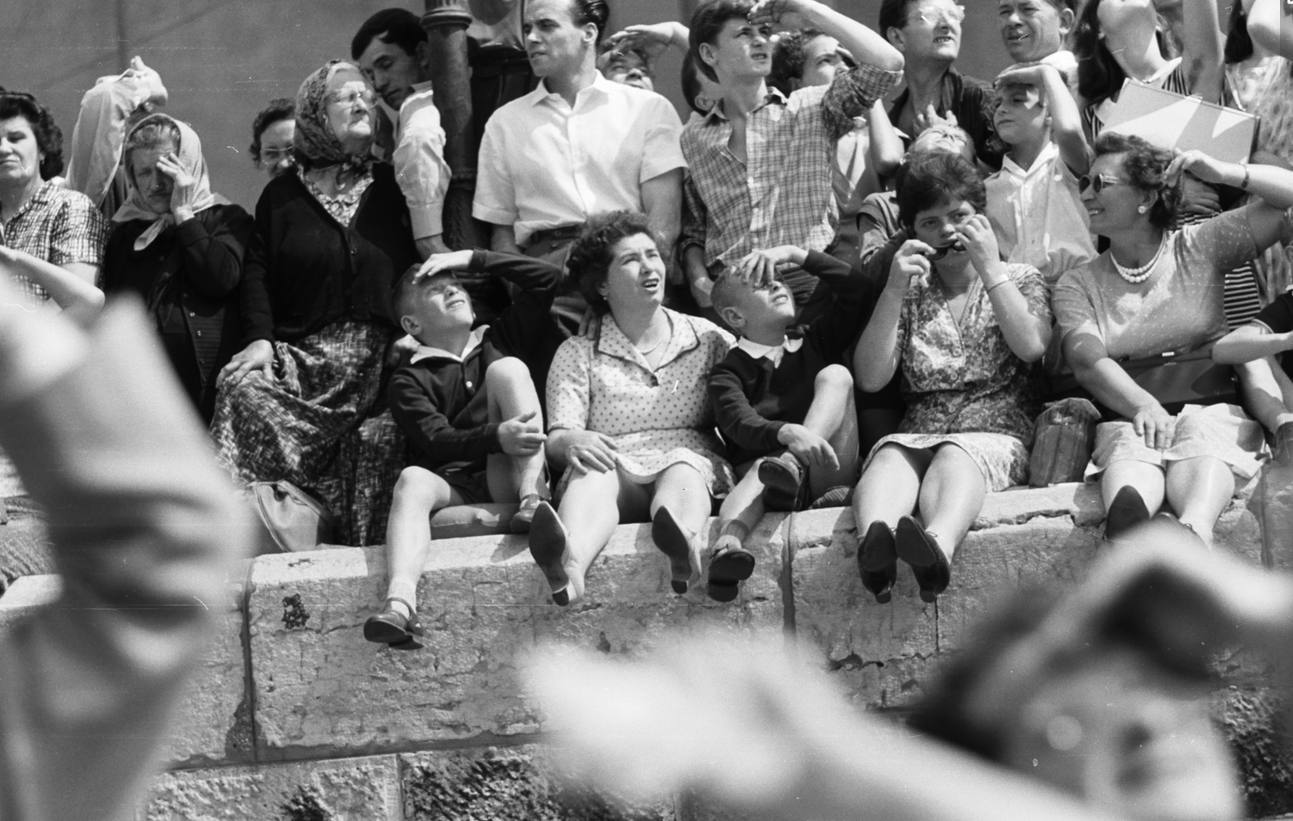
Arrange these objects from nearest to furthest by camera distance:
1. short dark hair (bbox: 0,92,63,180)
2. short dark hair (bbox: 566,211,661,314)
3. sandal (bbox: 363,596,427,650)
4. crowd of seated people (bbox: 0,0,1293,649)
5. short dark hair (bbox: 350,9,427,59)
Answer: sandal (bbox: 363,596,427,650) → crowd of seated people (bbox: 0,0,1293,649) → short dark hair (bbox: 566,211,661,314) → short dark hair (bbox: 0,92,63,180) → short dark hair (bbox: 350,9,427,59)

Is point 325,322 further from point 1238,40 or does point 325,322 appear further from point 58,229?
point 1238,40

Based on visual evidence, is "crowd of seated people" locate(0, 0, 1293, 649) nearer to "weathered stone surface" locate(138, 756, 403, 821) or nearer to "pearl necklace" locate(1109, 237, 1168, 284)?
"pearl necklace" locate(1109, 237, 1168, 284)

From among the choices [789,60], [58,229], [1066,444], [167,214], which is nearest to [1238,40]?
[789,60]

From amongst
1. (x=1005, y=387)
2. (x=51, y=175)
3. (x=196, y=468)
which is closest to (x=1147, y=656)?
(x=196, y=468)

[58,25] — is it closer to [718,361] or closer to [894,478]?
[718,361]

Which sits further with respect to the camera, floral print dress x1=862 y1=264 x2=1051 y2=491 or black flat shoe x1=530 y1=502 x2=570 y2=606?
floral print dress x1=862 y1=264 x2=1051 y2=491

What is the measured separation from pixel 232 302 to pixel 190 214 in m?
0.27

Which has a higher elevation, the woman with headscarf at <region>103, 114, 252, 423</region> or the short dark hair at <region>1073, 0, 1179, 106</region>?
the short dark hair at <region>1073, 0, 1179, 106</region>

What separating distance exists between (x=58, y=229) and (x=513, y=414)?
1575mm

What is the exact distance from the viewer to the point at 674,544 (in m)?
4.44

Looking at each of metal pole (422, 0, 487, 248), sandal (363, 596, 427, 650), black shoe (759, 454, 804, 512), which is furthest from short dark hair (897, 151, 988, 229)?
sandal (363, 596, 427, 650)

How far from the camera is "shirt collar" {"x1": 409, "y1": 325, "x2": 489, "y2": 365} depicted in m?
4.98

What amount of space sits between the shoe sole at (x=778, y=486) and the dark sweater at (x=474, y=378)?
0.65 metres

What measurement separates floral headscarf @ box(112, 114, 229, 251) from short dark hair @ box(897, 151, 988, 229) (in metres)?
1.94
